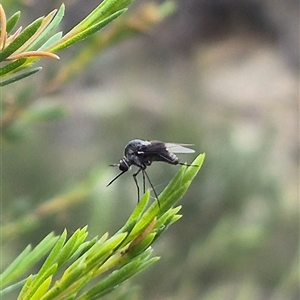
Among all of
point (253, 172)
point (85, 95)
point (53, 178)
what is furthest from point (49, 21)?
point (85, 95)

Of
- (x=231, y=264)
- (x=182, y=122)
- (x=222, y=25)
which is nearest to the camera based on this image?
(x=231, y=264)

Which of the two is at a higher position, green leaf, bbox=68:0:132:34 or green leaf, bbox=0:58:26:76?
green leaf, bbox=0:58:26:76

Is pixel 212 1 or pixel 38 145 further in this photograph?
pixel 212 1

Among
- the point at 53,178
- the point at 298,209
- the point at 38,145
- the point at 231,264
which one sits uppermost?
the point at 38,145

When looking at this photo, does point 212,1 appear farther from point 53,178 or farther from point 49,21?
point 49,21

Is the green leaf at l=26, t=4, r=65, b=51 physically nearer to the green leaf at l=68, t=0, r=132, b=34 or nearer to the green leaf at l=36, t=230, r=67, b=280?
the green leaf at l=68, t=0, r=132, b=34

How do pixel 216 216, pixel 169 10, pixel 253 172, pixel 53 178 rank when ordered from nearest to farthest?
pixel 169 10 < pixel 216 216 < pixel 253 172 < pixel 53 178

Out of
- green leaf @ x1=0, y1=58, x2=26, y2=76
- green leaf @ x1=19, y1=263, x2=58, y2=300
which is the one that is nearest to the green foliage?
green leaf @ x1=19, y1=263, x2=58, y2=300
